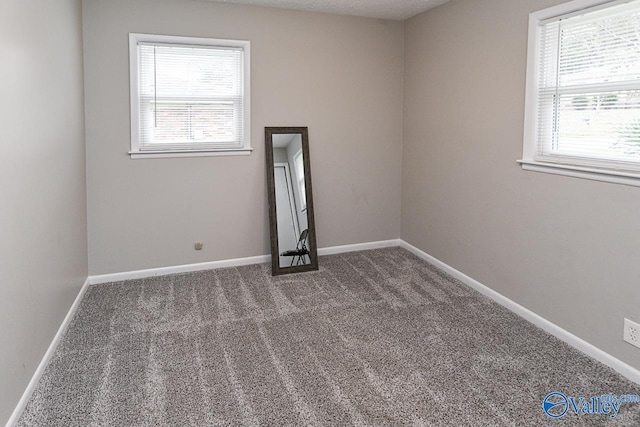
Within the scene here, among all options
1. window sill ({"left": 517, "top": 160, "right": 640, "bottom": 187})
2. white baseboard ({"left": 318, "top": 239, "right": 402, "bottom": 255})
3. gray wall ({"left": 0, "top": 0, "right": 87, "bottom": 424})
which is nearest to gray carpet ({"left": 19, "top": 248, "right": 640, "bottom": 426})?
gray wall ({"left": 0, "top": 0, "right": 87, "bottom": 424})

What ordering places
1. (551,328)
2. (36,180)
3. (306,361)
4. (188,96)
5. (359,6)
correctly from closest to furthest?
1. (36,180)
2. (306,361)
3. (551,328)
4. (188,96)
5. (359,6)

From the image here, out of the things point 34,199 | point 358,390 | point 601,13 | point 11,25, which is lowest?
point 358,390

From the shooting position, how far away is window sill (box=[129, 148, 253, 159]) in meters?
4.01

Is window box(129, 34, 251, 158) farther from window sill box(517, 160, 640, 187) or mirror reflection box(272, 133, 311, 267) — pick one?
window sill box(517, 160, 640, 187)

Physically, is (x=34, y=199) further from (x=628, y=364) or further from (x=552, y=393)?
(x=628, y=364)

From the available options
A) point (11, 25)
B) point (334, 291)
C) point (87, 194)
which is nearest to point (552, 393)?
point (334, 291)

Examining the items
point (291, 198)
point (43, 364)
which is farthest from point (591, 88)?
point (43, 364)

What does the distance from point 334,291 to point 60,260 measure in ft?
6.64

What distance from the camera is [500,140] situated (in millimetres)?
3480

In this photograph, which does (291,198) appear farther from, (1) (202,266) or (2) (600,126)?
(2) (600,126)

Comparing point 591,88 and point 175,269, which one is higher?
point 591,88

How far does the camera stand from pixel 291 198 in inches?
176

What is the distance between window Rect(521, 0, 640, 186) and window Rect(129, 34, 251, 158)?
2.44m

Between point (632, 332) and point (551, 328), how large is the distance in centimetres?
57
